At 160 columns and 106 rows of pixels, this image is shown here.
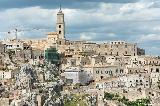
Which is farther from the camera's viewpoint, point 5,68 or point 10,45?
point 10,45

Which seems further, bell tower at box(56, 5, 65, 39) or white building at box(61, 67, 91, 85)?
bell tower at box(56, 5, 65, 39)

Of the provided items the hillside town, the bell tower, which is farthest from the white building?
the bell tower

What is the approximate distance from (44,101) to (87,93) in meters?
9.84

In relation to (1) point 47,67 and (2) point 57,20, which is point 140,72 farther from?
(2) point 57,20

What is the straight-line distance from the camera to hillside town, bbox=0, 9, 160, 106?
88125mm

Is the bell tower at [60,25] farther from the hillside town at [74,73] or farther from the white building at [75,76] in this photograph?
the white building at [75,76]

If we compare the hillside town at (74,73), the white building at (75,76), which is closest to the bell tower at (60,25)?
the hillside town at (74,73)

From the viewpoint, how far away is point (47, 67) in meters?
103

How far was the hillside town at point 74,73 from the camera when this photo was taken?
289 feet

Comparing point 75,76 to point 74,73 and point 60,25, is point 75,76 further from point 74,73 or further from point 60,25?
point 60,25

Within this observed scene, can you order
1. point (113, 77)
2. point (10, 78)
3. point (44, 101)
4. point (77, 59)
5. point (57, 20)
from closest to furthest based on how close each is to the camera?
point (44, 101), point (10, 78), point (113, 77), point (77, 59), point (57, 20)

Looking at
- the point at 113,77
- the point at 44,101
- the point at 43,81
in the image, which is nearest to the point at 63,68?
the point at 113,77

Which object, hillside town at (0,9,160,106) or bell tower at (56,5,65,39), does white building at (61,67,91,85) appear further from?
bell tower at (56,5,65,39)

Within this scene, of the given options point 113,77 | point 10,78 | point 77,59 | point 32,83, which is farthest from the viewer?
point 77,59
